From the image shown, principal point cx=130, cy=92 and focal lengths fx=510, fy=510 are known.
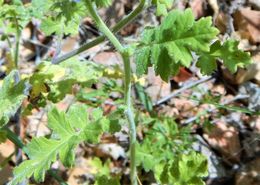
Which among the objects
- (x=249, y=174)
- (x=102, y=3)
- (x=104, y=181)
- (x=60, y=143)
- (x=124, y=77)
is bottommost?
(x=249, y=174)

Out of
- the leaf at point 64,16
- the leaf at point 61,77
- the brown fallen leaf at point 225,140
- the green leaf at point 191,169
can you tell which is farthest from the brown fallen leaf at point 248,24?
the green leaf at point 191,169

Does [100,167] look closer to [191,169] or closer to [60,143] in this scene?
[191,169]

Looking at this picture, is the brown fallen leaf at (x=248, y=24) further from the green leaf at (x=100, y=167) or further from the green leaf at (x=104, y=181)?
the green leaf at (x=104, y=181)

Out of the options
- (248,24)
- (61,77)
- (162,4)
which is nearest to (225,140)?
(248,24)

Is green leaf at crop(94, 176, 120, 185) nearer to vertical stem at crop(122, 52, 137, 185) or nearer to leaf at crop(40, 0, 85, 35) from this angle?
vertical stem at crop(122, 52, 137, 185)

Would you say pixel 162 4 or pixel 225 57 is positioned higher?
pixel 162 4

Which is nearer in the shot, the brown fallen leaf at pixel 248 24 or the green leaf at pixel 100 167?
the green leaf at pixel 100 167

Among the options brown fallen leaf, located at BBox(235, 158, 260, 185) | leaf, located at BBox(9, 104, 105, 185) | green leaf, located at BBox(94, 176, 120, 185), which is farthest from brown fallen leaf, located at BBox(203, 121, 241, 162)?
leaf, located at BBox(9, 104, 105, 185)
